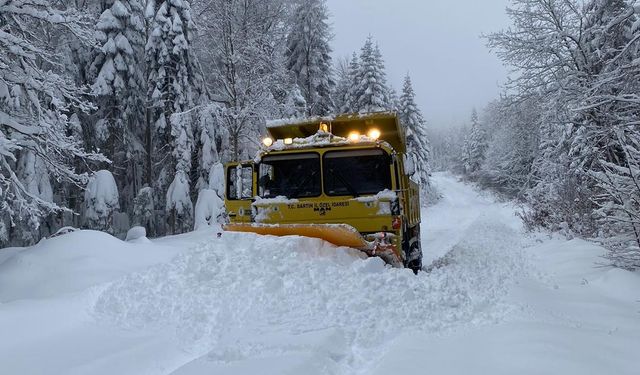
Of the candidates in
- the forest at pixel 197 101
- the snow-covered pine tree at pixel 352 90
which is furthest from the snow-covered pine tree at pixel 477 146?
the forest at pixel 197 101

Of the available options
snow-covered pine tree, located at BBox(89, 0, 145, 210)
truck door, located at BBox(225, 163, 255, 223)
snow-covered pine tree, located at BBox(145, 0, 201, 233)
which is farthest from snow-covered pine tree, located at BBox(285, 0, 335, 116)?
truck door, located at BBox(225, 163, 255, 223)

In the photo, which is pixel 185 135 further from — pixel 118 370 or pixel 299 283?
pixel 118 370

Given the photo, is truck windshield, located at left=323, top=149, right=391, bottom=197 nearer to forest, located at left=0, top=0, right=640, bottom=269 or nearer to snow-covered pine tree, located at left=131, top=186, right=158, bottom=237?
forest, located at left=0, top=0, right=640, bottom=269

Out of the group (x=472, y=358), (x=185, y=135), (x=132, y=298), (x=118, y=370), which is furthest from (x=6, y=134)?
(x=185, y=135)

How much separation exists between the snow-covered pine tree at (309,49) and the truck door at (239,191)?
19557 mm

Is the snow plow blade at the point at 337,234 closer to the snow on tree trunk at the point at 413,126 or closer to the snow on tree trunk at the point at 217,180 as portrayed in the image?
the snow on tree trunk at the point at 217,180

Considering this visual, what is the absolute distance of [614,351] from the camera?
13.0 feet

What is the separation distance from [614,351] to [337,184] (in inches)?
204

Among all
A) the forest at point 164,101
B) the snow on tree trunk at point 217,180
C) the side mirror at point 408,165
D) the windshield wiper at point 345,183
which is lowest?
the windshield wiper at point 345,183

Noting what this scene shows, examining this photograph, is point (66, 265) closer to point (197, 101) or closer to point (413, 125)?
point (197, 101)

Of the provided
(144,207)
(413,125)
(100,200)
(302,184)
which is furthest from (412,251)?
(413,125)

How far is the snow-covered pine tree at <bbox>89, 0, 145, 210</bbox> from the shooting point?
2030cm

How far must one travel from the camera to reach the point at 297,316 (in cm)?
521

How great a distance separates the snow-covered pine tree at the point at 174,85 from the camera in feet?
66.0
